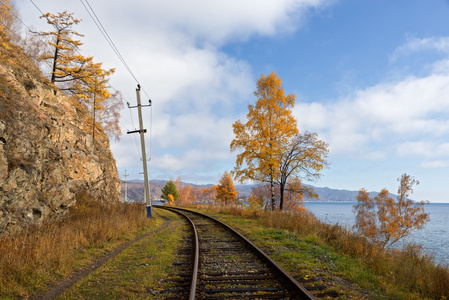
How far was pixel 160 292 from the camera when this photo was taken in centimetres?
494

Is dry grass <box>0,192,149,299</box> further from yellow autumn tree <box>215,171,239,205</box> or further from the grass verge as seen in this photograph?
yellow autumn tree <box>215,171,239,205</box>

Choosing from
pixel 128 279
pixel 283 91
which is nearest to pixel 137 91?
pixel 283 91

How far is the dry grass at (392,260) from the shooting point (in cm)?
531

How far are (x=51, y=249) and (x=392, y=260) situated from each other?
926 centimetres

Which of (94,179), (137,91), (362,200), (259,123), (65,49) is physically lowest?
(362,200)

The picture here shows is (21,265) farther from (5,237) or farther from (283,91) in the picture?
(283,91)

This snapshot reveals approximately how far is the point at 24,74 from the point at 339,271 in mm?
15788

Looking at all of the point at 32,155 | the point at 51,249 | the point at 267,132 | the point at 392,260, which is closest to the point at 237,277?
the point at 392,260

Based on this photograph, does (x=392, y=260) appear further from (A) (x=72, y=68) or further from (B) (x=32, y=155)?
(A) (x=72, y=68)

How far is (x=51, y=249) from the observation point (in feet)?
20.5

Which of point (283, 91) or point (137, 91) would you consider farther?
point (283, 91)

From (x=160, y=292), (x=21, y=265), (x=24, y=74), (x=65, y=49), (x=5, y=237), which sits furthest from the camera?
(x=65, y=49)

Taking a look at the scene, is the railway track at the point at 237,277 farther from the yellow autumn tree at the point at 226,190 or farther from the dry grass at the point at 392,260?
the yellow autumn tree at the point at 226,190

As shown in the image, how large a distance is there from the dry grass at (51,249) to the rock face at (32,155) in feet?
2.09
